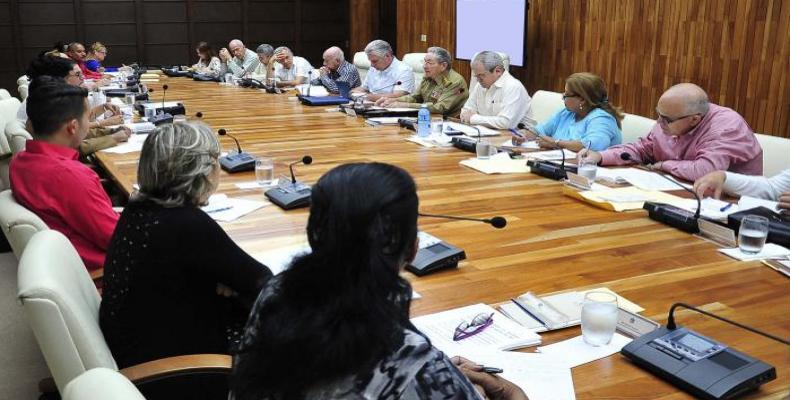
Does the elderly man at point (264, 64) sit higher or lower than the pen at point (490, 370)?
higher

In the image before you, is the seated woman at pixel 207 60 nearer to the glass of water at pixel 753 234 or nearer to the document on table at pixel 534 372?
the glass of water at pixel 753 234

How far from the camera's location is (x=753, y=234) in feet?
6.84

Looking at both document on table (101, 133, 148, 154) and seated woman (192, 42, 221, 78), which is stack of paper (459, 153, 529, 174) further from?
seated woman (192, 42, 221, 78)

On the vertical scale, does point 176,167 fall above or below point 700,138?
above

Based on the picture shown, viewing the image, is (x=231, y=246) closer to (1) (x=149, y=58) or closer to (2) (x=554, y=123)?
(2) (x=554, y=123)

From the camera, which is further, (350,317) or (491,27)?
(491,27)

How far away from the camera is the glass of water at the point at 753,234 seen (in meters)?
2.08

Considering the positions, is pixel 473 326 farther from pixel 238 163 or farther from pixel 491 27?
pixel 491 27

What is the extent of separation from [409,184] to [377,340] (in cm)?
22

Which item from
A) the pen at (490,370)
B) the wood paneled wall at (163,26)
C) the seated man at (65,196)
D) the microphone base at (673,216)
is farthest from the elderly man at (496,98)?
the wood paneled wall at (163,26)

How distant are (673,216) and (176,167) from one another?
1618 millimetres

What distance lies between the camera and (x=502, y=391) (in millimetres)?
1223

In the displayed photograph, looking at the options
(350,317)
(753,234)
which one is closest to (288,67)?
(753,234)

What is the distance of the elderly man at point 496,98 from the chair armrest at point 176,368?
3357mm
